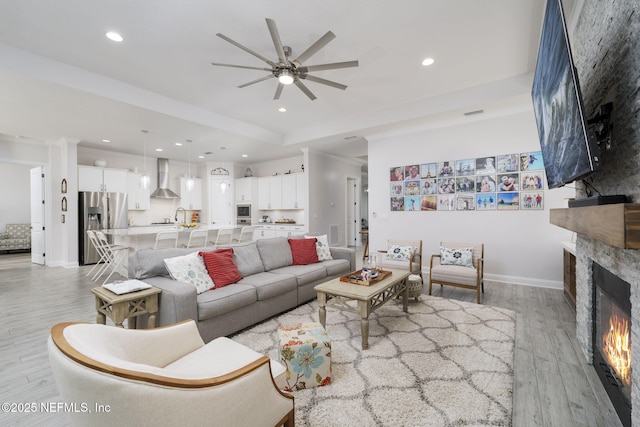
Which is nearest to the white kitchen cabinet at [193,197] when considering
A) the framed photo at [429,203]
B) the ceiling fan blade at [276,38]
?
the framed photo at [429,203]

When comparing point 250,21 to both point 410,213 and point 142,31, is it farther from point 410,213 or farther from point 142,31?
point 410,213

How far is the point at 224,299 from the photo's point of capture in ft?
8.68

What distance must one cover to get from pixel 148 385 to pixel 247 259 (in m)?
2.65

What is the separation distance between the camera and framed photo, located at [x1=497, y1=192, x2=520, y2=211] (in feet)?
14.6

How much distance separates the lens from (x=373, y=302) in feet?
9.20

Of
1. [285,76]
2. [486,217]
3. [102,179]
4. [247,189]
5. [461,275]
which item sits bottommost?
[461,275]

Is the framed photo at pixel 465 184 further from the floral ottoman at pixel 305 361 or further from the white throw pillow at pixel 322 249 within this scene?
the floral ottoman at pixel 305 361

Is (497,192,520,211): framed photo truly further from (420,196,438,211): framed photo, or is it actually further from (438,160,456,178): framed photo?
(420,196,438,211): framed photo

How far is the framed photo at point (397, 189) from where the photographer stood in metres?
5.59

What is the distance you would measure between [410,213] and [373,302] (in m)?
3.09

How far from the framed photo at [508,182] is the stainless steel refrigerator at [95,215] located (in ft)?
25.5

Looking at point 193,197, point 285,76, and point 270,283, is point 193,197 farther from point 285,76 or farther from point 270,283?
point 285,76

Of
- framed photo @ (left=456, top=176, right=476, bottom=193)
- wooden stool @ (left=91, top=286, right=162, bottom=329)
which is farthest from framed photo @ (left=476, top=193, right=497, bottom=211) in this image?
wooden stool @ (left=91, top=286, right=162, bottom=329)

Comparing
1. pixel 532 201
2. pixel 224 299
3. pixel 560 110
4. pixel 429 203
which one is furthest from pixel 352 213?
pixel 560 110
